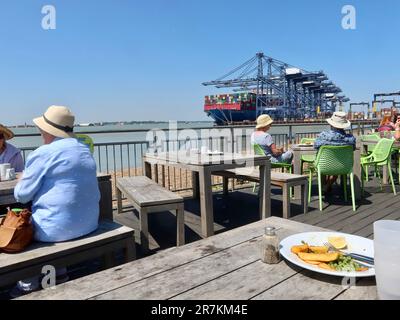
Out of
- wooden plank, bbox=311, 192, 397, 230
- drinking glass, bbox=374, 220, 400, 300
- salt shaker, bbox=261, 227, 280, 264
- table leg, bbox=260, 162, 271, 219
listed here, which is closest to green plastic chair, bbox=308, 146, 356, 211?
wooden plank, bbox=311, 192, 397, 230

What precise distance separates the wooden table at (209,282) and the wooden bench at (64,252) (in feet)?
2.96

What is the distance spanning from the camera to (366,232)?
143 inches

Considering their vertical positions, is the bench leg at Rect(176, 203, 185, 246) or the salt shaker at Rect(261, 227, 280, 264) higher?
the salt shaker at Rect(261, 227, 280, 264)

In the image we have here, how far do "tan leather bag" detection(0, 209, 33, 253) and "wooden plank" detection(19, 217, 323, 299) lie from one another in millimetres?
1015

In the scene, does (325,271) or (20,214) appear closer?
(325,271)

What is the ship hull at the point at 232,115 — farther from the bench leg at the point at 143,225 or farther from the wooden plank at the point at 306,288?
the wooden plank at the point at 306,288

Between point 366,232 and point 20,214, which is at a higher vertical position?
point 20,214

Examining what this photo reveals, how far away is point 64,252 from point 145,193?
1.53 metres

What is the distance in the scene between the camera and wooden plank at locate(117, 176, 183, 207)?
319cm

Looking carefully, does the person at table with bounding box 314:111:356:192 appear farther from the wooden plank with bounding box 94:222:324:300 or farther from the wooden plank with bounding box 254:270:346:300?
the wooden plank with bounding box 254:270:346:300

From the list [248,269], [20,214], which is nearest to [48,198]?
[20,214]

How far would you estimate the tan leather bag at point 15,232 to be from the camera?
201 cm
